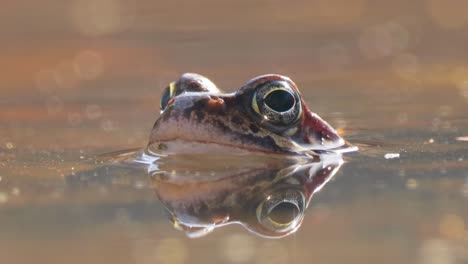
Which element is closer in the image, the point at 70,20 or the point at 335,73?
the point at 335,73

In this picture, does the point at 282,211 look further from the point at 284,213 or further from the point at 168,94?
the point at 168,94

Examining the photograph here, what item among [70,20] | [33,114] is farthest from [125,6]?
[33,114]

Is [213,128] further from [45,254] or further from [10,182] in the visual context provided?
[45,254]

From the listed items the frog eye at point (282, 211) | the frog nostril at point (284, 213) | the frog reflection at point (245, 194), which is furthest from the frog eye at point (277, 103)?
the frog nostril at point (284, 213)

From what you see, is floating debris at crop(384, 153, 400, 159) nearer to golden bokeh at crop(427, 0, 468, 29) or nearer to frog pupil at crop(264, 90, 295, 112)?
frog pupil at crop(264, 90, 295, 112)

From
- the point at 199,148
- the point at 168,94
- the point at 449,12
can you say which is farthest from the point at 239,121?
the point at 449,12

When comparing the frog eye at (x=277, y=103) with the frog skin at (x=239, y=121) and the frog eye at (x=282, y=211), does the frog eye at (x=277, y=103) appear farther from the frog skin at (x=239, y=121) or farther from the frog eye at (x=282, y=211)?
the frog eye at (x=282, y=211)
